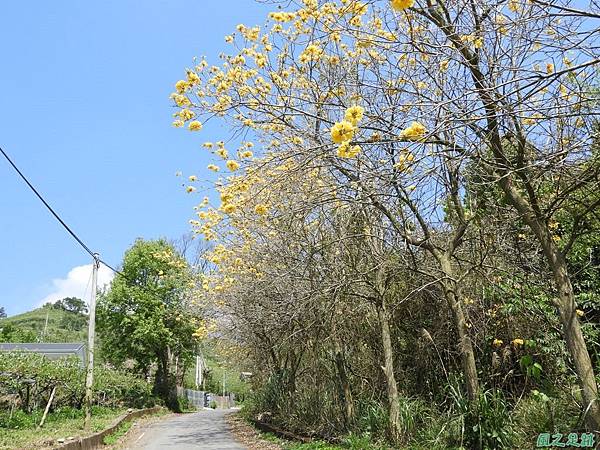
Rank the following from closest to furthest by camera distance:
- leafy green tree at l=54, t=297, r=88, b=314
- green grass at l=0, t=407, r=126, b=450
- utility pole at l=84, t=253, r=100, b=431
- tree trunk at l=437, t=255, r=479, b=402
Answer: tree trunk at l=437, t=255, r=479, b=402
green grass at l=0, t=407, r=126, b=450
utility pole at l=84, t=253, r=100, b=431
leafy green tree at l=54, t=297, r=88, b=314

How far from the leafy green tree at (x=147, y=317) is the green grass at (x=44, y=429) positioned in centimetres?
1086

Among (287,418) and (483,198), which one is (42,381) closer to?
(287,418)

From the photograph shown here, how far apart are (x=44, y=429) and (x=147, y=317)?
17109 mm

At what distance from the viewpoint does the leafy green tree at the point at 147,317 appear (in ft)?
99.7

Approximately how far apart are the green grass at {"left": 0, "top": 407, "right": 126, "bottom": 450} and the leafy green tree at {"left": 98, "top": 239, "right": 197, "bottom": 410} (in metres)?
10.9

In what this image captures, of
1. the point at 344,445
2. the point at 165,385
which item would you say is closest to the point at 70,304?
the point at 165,385

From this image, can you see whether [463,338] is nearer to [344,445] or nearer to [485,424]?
[485,424]

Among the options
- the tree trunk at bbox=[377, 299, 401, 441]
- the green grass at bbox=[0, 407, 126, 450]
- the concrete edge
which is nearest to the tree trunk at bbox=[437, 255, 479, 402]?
the tree trunk at bbox=[377, 299, 401, 441]

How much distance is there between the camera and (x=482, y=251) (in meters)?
8.19

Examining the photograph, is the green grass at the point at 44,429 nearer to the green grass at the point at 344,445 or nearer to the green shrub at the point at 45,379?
the green shrub at the point at 45,379

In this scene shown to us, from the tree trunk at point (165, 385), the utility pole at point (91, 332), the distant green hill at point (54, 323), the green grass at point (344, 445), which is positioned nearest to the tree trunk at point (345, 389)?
the green grass at point (344, 445)

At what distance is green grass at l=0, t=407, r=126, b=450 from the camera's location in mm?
10698

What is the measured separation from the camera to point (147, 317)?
30.8 metres

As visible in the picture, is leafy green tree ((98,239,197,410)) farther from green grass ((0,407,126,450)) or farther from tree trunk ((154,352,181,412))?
green grass ((0,407,126,450))
